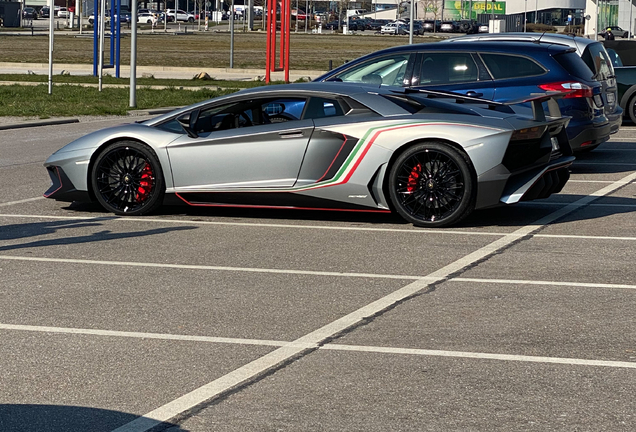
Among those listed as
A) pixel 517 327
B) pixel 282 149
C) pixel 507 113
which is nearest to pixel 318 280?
pixel 517 327

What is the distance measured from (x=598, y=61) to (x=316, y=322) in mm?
9278

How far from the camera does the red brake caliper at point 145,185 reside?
32.3ft

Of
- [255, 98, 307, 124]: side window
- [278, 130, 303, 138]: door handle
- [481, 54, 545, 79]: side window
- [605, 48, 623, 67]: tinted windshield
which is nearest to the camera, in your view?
[278, 130, 303, 138]: door handle

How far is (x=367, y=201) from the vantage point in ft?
30.5

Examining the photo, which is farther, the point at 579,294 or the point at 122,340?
the point at 579,294

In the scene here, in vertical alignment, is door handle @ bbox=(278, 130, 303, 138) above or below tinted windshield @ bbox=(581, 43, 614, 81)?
below

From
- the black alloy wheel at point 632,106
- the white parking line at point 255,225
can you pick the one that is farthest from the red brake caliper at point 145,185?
the black alloy wheel at point 632,106

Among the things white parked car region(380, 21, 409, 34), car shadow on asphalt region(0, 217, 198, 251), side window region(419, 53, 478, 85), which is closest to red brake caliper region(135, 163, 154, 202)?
car shadow on asphalt region(0, 217, 198, 251)

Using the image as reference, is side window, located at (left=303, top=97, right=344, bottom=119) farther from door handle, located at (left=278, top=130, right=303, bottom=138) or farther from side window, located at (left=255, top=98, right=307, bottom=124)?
door handle, located at (left=278, top=130, right=303, bottom=138)

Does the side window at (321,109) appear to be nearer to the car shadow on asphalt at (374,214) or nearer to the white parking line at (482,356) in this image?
the car shadow on asphalt at (374,214)

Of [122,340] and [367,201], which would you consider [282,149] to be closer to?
[367,201]

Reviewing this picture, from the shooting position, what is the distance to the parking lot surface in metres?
4.56

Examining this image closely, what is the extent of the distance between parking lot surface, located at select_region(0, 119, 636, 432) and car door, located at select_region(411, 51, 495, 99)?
3011 mm

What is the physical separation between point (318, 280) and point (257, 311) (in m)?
0.95
